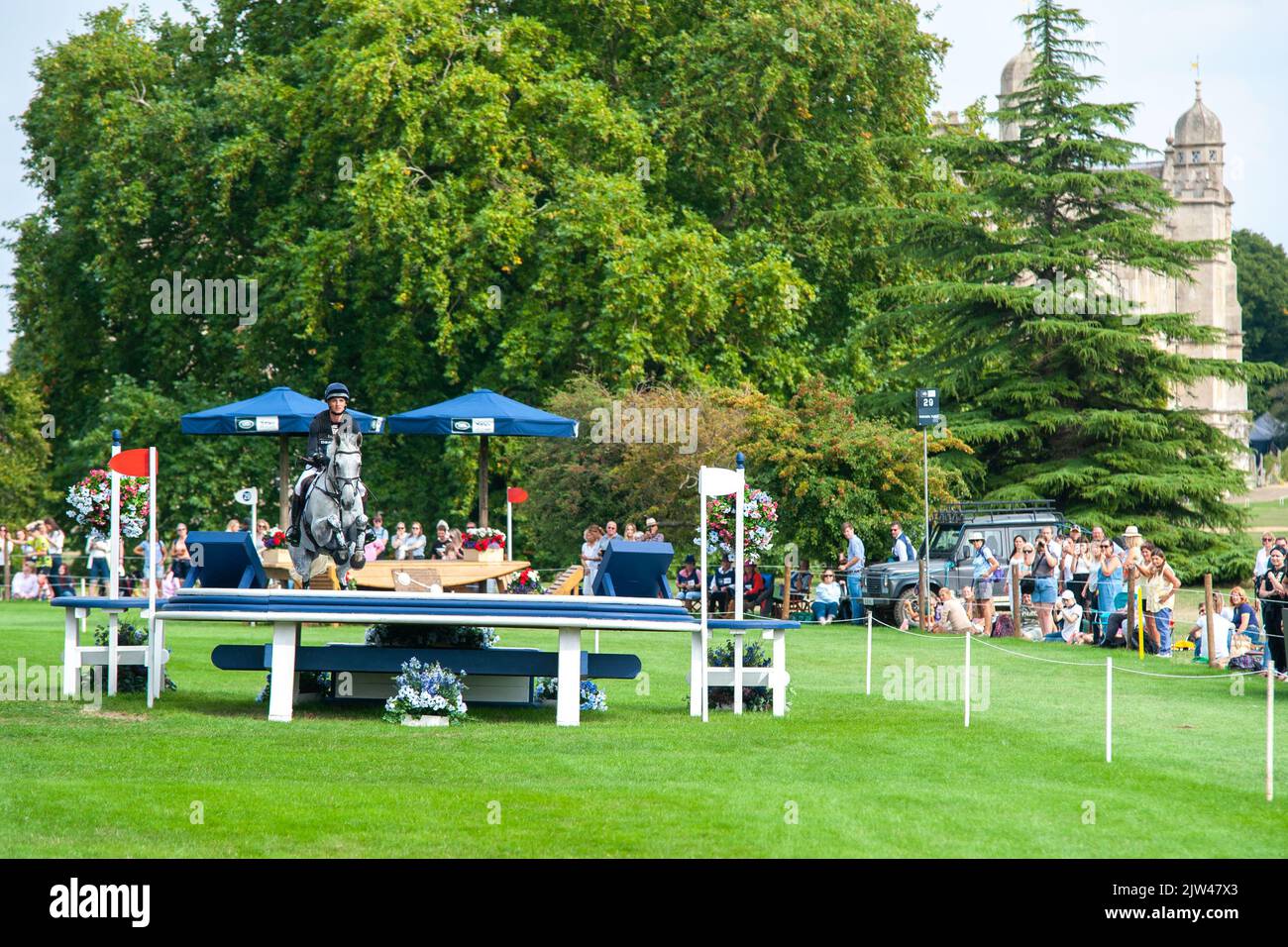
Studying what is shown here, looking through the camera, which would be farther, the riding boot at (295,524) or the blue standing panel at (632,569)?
the riding boot at (295,524)

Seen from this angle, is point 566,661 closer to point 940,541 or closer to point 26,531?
point 940,541

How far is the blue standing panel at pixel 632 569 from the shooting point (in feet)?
58.3

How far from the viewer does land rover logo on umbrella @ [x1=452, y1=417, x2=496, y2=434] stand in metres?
25.7

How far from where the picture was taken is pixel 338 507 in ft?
59.6

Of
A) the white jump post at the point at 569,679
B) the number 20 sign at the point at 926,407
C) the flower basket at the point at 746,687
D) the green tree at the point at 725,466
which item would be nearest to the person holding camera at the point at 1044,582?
the number 20 sign at the point at 926,407

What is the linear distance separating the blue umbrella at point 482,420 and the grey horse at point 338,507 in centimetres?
740

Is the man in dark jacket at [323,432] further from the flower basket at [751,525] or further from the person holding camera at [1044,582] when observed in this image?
the person holding camera at [1044,582]

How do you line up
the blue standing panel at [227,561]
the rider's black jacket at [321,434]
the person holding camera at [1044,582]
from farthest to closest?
the person holding camera at [1044,582], the blue standing panel at [227,561], the rider's black jacket at [321,434]

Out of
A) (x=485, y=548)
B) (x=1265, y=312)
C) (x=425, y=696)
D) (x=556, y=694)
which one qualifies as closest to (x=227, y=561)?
(x=425, y=696)

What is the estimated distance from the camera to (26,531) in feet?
136

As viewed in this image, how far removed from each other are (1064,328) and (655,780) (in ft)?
98.6

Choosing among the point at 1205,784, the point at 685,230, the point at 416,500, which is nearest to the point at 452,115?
the point at 685,230

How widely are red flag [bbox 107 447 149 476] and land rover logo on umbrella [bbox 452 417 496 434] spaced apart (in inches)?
307

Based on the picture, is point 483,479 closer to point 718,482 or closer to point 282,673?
point 718,482
